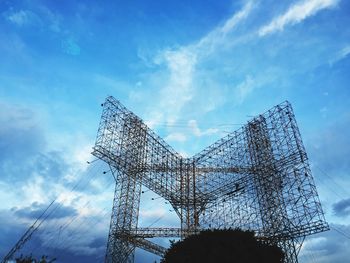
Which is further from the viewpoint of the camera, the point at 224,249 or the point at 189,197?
the point at 189,197

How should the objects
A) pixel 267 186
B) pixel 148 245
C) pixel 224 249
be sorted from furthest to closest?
pixel 148 245 < pixel 267 186 < pixel 224 249

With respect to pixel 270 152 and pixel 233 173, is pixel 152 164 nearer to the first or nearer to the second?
pixel 233 173

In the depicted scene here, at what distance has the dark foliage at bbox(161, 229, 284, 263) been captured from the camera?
66.7 feet

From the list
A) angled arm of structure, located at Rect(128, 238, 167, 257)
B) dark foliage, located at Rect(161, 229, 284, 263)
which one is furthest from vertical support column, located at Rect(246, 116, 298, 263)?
angled arm of structure, located at Rect(128, 238, 167, 257)

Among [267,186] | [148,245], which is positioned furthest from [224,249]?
[148,245]

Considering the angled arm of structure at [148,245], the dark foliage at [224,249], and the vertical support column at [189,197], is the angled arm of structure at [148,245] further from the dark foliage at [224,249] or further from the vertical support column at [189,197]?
the dark foliage at [224,249]

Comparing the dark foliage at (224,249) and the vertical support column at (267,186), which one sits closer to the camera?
the dark foliage at (224,249)

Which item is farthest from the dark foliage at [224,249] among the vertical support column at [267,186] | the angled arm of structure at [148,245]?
the angled arm of structure at [148,245]

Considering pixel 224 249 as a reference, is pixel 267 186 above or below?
above

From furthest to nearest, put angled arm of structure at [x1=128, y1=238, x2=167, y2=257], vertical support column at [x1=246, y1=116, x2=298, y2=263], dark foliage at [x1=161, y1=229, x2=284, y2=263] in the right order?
angled arm of structure at [x1=128, y1=238, x2=167, y2=257]
vertical support column at [x1=246, y1=116, x2=298, y2=263]
dark foliage at [x1=161, y1=229, x2=284, y2=263]

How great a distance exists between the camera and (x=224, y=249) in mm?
20719

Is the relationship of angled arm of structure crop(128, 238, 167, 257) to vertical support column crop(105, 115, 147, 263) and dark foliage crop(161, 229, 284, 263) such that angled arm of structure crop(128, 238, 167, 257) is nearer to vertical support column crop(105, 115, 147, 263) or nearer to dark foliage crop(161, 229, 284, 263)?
vertical support column crop(105, 115, 147, 263)

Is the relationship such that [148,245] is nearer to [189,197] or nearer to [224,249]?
[189,197]

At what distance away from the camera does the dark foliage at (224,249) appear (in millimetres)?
20328
